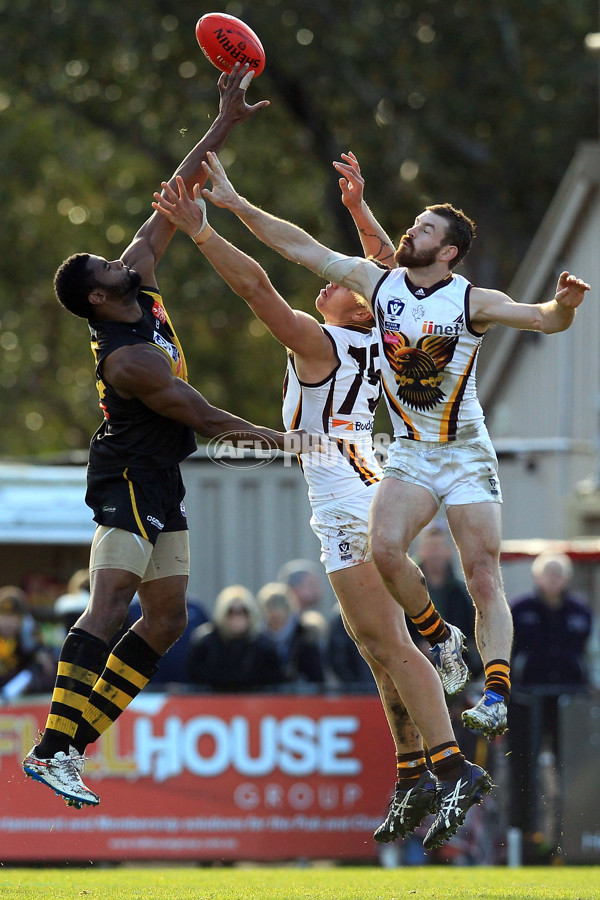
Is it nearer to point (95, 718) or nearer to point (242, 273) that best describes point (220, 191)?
point (242, 273)

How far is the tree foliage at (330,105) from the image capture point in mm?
25062

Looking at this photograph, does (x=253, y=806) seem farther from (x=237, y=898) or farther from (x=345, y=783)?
(x=237, y=898)

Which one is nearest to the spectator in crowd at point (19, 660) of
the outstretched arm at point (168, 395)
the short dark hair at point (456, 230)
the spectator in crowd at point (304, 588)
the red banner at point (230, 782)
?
the red banner at point (230, 782)

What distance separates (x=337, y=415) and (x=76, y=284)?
1.65 m

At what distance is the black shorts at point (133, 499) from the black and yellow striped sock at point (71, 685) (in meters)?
0.61

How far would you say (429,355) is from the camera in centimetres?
767

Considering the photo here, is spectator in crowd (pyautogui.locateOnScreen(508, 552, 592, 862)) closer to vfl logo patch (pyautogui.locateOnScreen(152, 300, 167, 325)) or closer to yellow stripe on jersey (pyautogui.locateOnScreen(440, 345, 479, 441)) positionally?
yellow stripe on jersey (pyautogui.locateOnScreen(440, 345, 479, 441))

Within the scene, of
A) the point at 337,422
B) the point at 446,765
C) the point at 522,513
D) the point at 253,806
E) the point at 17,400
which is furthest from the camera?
the point at 17,400

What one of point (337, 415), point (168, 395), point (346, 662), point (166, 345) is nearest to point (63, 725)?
point (168, 395)

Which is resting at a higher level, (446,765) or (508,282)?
(508,282)

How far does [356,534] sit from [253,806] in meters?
4.99

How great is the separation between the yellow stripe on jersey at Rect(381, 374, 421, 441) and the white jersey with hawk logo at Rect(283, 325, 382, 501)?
35 centimetres

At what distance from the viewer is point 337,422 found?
8.16 metres

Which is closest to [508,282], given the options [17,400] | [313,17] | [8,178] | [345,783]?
[313,17]
